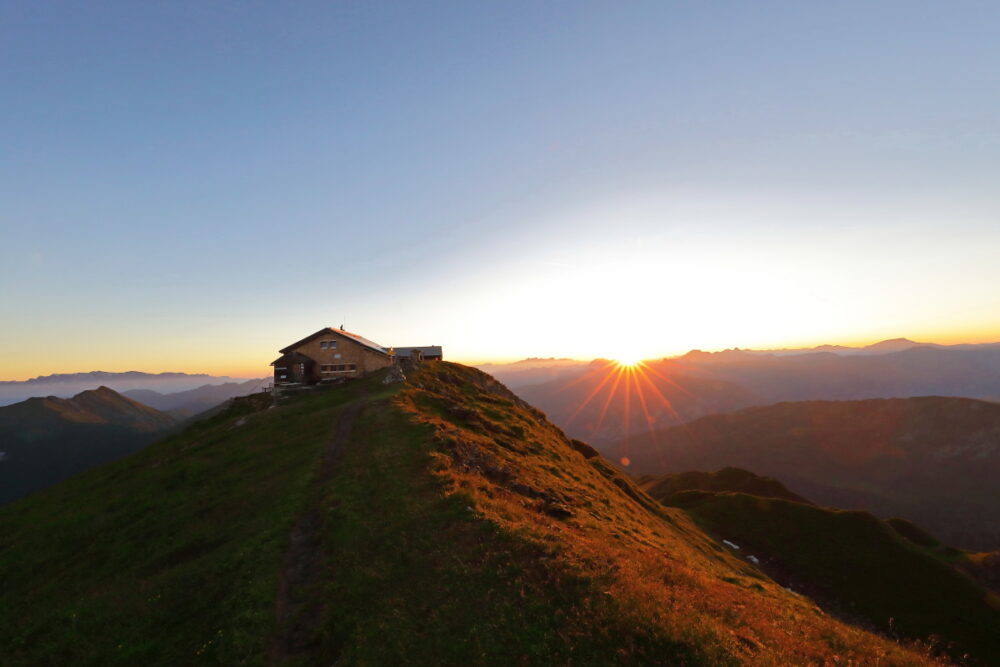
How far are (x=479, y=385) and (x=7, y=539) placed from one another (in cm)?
4953

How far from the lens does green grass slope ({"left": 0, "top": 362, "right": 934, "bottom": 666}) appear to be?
11.6 meters

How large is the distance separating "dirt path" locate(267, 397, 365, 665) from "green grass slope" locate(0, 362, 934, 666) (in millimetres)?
70

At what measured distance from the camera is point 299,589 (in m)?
15.6

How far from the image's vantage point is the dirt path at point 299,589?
13.1 meters

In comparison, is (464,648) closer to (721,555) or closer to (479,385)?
(721,555)

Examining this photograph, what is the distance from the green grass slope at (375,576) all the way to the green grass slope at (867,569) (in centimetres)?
3530

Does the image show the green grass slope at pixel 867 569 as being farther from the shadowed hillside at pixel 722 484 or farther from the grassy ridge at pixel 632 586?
the grassy ridge at pixel 632 586

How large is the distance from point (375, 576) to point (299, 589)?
328cm

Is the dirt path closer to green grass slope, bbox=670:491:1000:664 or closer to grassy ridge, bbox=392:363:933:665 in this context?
grassy ridge, bbox=392:363:933:665

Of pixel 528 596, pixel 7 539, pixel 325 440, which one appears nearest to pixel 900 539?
pixel 528 596

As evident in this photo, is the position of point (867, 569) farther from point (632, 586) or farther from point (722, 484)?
point (632, 586)

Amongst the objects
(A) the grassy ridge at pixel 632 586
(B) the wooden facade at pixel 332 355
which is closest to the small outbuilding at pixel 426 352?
(B) the wooden facade at pixel 332 355

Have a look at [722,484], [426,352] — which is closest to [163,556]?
[426,352]

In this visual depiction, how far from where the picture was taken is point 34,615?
63.3 feet
